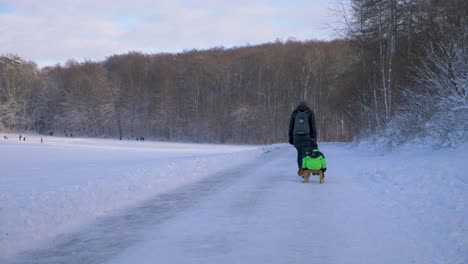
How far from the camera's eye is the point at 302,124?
1066cm

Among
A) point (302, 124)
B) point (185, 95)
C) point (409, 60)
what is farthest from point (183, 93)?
point (302, 124)

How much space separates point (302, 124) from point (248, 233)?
5864 millimetres

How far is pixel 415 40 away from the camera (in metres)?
22.3

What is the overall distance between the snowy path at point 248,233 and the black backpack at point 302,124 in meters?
2.81

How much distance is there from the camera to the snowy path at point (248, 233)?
14.3 ft

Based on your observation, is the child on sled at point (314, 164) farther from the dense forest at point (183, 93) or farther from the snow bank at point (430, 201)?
the dense forest at point (183, 93)

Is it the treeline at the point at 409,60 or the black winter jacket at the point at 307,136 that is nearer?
the black winter jacket at the point at 307,136

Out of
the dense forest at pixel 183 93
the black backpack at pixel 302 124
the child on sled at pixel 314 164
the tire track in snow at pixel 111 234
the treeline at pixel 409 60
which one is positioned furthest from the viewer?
the dense forest at pixel 183 93

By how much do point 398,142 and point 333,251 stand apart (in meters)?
15.1

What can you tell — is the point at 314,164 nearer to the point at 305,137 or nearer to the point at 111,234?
the point at 305,137

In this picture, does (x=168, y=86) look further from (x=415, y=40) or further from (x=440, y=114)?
(x=440, y=114)

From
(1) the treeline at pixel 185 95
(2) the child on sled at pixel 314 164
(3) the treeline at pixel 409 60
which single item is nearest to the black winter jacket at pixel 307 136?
(2) the child on sled at pixel 314 164

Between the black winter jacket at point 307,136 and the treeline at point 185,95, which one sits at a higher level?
the treeline at point 185,95

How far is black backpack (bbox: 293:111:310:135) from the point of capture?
10.7 metres
